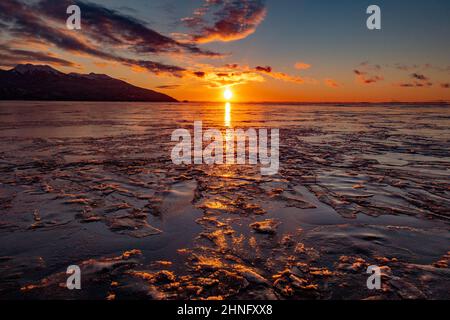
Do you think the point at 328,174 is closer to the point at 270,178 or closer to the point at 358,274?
the point at 270,178

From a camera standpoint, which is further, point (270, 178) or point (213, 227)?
point (270, 178)

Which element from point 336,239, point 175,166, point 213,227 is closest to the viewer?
point 336,239

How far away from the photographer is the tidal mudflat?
296cm

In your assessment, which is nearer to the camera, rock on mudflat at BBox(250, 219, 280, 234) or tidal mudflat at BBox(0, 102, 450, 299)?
tidal mudflat at BBox(0, 102, 450, 299)

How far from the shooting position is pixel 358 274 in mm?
3164

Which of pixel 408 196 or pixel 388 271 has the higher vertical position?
pixel 408 196

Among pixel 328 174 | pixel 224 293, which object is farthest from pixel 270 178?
pixel 224 293

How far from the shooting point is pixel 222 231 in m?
4.23

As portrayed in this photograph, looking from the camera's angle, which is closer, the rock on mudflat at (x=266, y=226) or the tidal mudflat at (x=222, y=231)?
the tidal mudflat at (x=222, y=231)

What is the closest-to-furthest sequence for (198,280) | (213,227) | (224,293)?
(224,293), (198,280), (213,227)

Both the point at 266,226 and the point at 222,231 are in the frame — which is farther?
the point at 266,226

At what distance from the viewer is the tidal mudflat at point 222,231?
2959 millimetres
